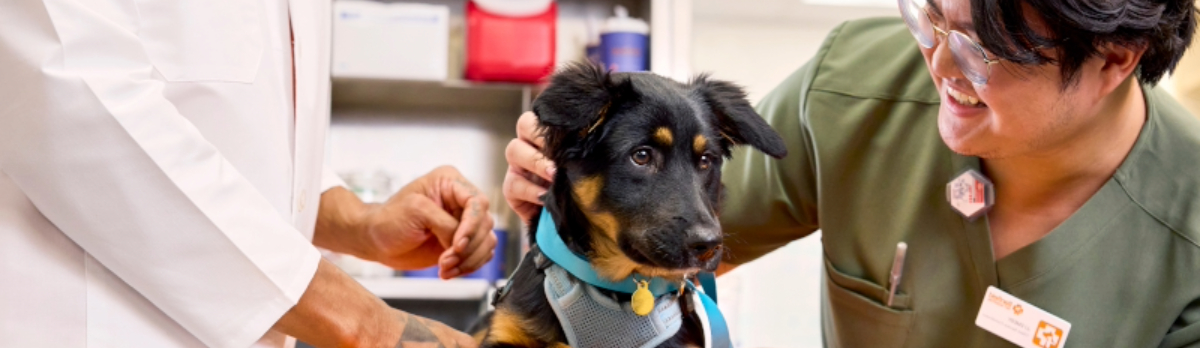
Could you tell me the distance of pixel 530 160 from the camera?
1.36 metres

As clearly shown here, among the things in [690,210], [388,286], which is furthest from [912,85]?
[388,286]

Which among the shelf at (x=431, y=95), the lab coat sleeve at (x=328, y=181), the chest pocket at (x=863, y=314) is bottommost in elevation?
the shelf at (x=431, y=95)

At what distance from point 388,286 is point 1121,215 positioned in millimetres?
2580

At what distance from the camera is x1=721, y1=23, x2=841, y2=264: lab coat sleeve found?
1.62 m

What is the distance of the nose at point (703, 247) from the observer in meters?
1.16

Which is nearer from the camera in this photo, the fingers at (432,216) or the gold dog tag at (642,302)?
the gold dog tag at (642,302)

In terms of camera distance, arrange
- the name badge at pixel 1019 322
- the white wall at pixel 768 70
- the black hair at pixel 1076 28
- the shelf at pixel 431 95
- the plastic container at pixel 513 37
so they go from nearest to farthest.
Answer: the black hair at pixel 1076 28
the name badge at pixel 1019 322
the plastic container at pixel 513 37
the shelf at pixel 431 95
the white wall at pixel 768 70

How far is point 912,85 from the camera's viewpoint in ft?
5.09

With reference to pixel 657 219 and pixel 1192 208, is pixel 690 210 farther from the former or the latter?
pixel 1192 208

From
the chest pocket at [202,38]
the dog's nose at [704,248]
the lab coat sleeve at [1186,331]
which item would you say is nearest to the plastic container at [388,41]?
the chest pocket at [202,38]

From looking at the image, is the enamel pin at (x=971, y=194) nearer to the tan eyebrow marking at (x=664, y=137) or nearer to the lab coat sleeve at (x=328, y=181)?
the tan eyebrow marking at (x=664, y=137)

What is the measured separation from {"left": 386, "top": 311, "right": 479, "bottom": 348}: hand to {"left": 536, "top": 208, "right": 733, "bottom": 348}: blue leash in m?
0.19

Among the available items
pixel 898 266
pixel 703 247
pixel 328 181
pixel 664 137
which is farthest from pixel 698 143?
pixel 328 181

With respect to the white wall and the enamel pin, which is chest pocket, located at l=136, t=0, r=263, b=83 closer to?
the enamel pin
